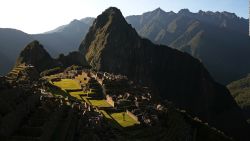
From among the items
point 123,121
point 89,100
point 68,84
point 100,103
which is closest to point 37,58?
point 68,84

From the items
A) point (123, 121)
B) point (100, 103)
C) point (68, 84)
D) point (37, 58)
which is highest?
point (37, 58)

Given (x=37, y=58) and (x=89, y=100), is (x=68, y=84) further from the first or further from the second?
(x=37, y=58)

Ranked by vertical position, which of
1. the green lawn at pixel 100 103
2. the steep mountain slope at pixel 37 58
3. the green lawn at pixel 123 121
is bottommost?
the green lawn at pixel 123 121

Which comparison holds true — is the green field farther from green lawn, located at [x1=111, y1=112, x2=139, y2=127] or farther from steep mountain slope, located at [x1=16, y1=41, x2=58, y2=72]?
steep mountain slope, located at [x1=16, y1=41, x2=58, y2=72]

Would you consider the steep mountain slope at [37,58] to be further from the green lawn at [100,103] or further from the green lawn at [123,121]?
the green lawn at [123,121]

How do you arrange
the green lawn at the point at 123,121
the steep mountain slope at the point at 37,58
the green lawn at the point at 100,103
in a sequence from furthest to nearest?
the steep mountain slope at the point at 37,58 → the green lawn at the point at 100,103 → the green lawn at the point at 123,121

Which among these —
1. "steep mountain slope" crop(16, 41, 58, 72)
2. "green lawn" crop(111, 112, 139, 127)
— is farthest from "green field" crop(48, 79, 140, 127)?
"steep mountain slope" crop(16, 41, 58, 72)

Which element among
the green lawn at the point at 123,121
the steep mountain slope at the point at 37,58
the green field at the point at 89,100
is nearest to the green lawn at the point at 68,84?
the green field at the point at 89,100
